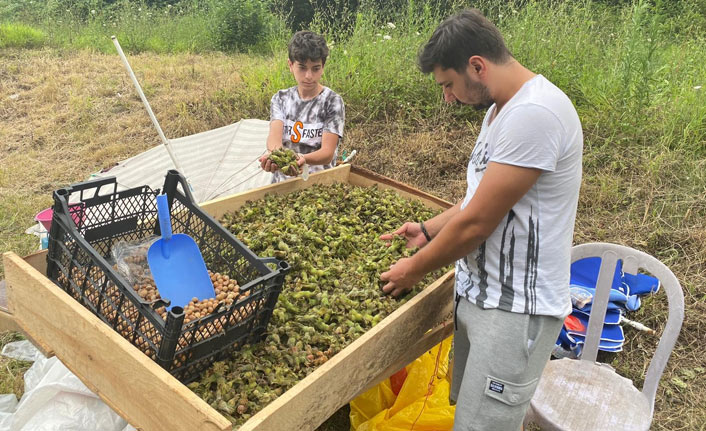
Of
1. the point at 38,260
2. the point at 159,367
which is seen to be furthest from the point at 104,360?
the point at 38,260

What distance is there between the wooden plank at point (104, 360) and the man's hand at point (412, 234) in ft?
4.22

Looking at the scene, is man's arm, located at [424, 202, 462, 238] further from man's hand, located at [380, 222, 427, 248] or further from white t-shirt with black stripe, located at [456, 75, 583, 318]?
white t-shirt with black stripe, located at [456, 75, 583, 318]

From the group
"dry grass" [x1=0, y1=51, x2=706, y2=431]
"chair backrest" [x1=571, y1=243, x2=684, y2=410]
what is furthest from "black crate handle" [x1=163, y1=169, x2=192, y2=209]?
"chair backrest" [x1=571, y1=243, x2=684, y2=410]

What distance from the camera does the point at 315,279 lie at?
2.15m

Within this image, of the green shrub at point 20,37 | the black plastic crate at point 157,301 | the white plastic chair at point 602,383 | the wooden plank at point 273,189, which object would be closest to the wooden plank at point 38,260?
the black plastic crate at point 157,301

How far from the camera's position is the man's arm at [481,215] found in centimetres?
155

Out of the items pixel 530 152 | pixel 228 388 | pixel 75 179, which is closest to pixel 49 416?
pixel 228 388

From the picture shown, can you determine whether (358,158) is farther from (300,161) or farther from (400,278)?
(400,278)

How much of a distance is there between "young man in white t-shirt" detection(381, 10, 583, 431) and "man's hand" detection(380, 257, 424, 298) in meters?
0.05

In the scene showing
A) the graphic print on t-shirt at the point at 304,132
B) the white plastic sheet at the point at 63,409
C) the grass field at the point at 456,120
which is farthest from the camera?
the grass field at the point at 456,120

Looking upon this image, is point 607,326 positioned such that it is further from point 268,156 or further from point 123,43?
point 123,43

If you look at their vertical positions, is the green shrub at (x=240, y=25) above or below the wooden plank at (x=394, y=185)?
below

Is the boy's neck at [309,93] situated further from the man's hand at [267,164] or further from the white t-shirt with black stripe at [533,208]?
the white t-shirt with black stripe at [533,208]

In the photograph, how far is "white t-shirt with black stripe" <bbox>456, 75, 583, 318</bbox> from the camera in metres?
1.52
